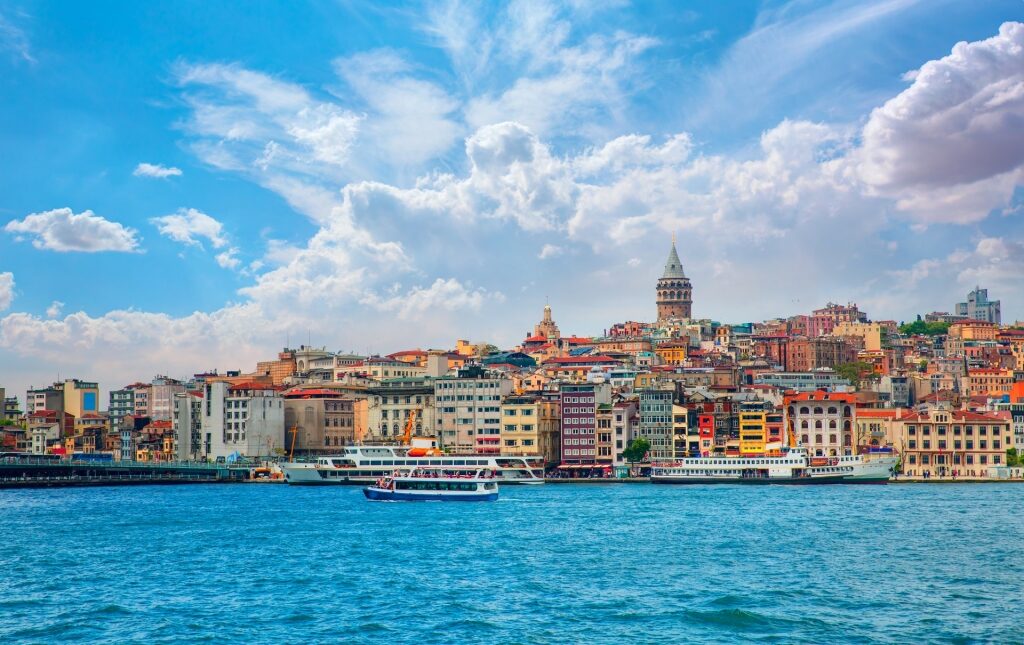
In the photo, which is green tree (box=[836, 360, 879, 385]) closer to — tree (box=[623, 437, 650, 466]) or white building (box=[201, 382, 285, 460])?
tree (box=[623, 437, 650, 466])

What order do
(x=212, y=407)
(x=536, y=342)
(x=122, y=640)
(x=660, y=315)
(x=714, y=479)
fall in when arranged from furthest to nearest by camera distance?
(x=660, y=315) < (x=536, y=342) < (x=212, y=407) < (x=714, y=479) < (x=122, y=640)

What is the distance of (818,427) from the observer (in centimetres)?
9181

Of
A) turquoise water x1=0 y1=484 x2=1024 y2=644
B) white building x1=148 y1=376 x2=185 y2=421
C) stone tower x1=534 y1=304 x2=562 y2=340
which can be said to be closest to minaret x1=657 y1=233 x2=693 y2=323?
stone tower x1=534 y1=304 x2=562 y2=340

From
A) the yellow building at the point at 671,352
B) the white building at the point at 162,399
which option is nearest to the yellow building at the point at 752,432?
the yellow building at the point at 671,352

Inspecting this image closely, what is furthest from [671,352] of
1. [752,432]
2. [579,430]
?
[752,432]

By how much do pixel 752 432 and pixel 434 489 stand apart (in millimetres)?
30998

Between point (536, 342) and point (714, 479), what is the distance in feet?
276

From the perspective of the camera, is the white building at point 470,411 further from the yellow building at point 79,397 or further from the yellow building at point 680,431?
the yellow building at point 79,397

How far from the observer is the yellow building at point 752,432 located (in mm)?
90938

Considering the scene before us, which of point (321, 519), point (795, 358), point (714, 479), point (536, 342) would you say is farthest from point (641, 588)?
point (536, 342)

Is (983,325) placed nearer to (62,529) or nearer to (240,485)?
(240,485)

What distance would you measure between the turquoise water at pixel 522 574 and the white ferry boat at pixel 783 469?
800 inches

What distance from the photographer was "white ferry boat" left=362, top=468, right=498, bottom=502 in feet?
223

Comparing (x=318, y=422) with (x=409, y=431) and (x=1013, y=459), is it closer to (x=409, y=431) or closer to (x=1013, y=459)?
(x=409, y=431)
